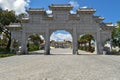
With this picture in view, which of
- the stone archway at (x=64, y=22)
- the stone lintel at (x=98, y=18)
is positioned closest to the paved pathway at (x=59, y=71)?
the stone archway at (x=64, y=22)

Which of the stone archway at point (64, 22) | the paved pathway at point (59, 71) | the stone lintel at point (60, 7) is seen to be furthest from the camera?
the stone archway at point (64, 22)

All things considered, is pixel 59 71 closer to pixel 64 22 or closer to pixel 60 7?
pixel 64 22

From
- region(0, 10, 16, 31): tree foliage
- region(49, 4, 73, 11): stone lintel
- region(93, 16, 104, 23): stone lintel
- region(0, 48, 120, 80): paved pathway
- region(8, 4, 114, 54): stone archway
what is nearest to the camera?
region(0, 48, 120, 80): paved pathway

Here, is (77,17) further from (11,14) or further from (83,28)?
(11,14)

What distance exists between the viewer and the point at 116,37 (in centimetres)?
5462

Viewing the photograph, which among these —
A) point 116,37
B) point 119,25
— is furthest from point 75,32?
point 116,37

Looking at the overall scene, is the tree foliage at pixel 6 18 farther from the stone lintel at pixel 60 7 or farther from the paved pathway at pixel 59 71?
the paved pathway at pixel 59 71

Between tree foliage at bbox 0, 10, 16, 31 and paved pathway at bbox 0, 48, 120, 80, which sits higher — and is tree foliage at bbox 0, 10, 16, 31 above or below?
above

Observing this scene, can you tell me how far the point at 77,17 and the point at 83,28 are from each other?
2.24 metres

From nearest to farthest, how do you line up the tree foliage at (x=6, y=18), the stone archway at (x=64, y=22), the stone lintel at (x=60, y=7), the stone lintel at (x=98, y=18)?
the stone lintel at (x=60, y=7)
the stone archway at (x=64, y=22)
the stone lintel at (x=98, y=18)
the tree foliage at (x=6, y=18)

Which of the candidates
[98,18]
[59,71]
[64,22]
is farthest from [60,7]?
[59,71]

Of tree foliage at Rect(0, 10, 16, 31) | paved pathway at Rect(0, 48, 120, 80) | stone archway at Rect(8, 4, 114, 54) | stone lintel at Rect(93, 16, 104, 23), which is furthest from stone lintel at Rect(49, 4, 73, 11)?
paved pathway at Rect(0, 48, 120, 80)

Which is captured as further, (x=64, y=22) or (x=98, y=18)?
(x=98, y=18)

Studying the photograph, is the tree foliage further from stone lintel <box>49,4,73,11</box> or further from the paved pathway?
the paved pathway
